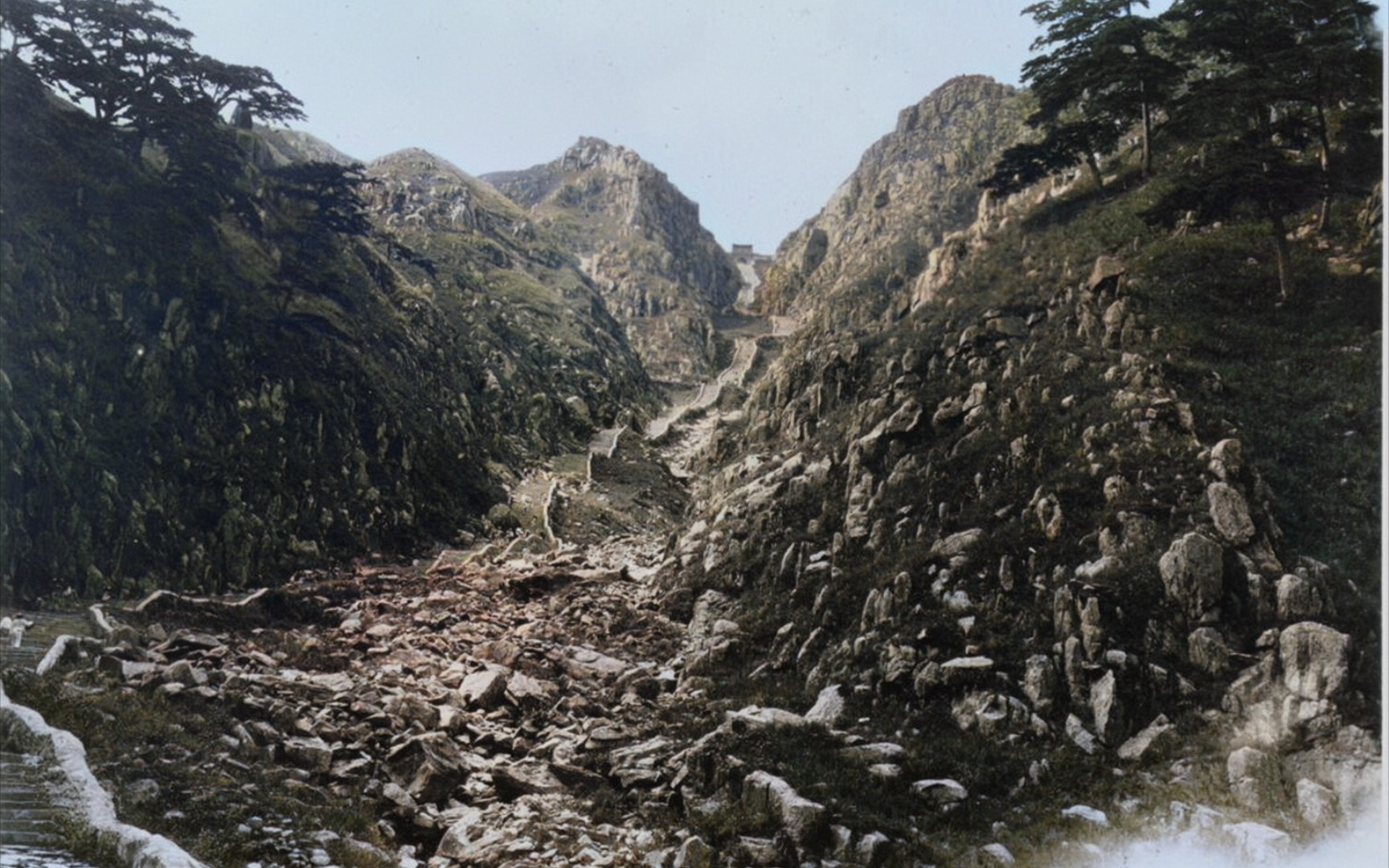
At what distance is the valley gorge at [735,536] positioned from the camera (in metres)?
5.61

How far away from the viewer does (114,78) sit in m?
8.72

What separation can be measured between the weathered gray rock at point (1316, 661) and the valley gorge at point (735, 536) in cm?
3

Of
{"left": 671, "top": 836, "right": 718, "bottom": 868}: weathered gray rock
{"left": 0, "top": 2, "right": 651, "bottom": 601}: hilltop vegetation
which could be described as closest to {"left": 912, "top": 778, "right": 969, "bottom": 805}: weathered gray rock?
{"left": 671, "top": 836, "right": 718, "bottom": 868}: weathered gray rock

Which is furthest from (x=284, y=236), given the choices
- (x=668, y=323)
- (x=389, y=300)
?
(x=668, y=323)

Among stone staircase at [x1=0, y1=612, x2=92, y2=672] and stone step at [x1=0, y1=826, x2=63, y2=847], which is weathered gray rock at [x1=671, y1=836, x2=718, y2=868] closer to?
stone step at [x1=0, y1=826, x2=63, y2=847]

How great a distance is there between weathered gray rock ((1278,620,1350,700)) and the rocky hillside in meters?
5.58

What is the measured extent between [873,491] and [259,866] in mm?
5415

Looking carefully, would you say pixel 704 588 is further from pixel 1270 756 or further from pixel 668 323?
pixel 668 323

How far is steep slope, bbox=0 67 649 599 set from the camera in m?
7.91

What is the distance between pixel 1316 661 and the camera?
5328mm

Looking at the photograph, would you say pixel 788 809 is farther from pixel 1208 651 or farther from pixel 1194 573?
pixel 1194 573

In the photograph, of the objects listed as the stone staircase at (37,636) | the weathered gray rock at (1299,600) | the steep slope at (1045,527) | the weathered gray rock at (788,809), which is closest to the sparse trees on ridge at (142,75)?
the stone staircase at (37,636)

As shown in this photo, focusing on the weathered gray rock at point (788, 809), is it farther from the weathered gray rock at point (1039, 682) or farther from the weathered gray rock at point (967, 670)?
the weathered gray rock at point (1039, 682)

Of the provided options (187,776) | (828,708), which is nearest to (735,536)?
(828,708)
